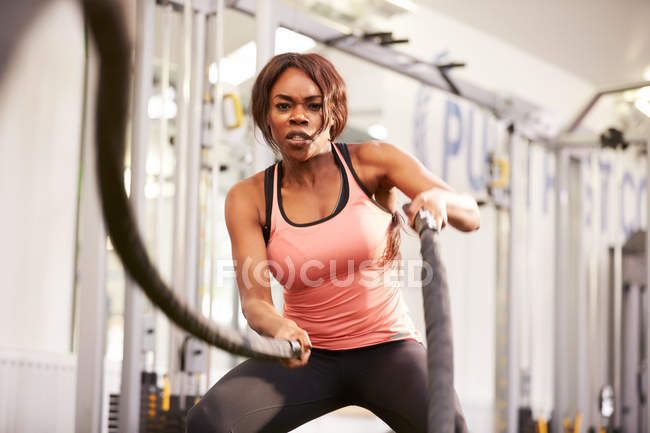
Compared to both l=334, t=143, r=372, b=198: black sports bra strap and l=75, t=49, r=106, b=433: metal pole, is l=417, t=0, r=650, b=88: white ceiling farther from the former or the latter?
l=334, t=143, r=372, b=198: black sports bra strap

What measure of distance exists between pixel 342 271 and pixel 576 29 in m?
5.60

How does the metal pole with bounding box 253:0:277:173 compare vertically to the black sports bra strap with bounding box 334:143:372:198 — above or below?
above

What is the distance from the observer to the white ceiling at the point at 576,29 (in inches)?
231

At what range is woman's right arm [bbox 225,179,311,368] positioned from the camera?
5.29 feet

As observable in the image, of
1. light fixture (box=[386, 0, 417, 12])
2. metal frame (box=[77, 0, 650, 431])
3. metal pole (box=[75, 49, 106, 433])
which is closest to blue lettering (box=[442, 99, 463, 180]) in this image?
metal frame (box=[77, 0, 650, 431])

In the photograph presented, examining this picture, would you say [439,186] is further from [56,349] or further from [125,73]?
[56,349]

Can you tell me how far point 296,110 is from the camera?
1.66 m

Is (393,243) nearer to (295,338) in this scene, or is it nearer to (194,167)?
(295,338)

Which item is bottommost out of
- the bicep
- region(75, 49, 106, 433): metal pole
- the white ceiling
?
region(75, 49, 106, 433): metal pole

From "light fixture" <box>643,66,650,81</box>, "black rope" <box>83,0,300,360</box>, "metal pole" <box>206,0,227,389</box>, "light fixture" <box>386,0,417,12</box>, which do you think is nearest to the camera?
"black rope" <box>83,0,300,360</box>

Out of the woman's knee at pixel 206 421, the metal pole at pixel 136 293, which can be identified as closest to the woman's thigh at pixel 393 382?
the woman's knee at pixel 206 421

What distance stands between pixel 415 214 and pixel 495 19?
4863mm

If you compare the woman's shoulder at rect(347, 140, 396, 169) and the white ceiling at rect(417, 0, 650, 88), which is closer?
the woman's shoulder at rect(347, 140, 396, 169)

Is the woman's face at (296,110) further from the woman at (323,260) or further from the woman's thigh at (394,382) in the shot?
the woman's thigh at (394,382)
